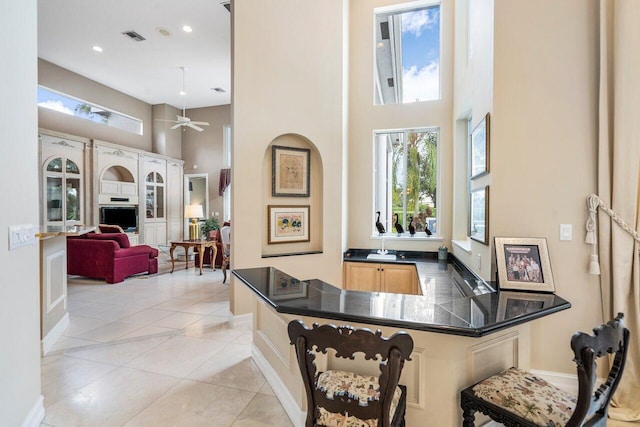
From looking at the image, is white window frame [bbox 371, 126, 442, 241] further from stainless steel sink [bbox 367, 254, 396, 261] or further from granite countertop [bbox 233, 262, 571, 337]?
granite countertop [bbox 233, 262, 571, 337]

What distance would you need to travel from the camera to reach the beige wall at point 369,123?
457cm

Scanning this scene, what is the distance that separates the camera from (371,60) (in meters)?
4.77

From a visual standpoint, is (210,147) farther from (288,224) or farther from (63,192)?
(288,224)

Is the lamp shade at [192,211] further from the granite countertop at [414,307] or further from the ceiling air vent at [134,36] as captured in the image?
the granite countertop at [414,307]

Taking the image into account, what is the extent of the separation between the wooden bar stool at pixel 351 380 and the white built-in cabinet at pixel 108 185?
746cm

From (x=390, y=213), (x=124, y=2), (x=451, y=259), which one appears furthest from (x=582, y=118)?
(x=124, y=2)

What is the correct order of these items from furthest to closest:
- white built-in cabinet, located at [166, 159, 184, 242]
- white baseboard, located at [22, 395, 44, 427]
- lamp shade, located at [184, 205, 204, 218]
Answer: white built-in cabinet, located at [166, 159, 184, 242] → lamp shade, located at [184, 205, 204, 218] → white baseboard, located at [22, 395, 44, 427]

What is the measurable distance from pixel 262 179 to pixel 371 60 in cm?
258

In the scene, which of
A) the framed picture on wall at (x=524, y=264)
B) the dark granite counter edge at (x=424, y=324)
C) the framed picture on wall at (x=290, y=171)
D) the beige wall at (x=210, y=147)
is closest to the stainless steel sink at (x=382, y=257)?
the framed picture on wall at (x=290, y=171)

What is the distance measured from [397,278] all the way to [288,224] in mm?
1632

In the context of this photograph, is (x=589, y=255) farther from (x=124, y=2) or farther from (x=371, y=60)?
(x=124, y=2)

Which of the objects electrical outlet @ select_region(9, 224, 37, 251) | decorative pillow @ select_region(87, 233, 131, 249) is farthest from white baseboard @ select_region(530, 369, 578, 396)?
decorative pillow @ select_region(87, 233, 131, 249)

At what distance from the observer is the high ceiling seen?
5055 mm

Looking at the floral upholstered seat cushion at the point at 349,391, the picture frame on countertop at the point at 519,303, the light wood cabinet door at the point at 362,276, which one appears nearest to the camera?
the floral upholstered seat cushion at the point at 349,391
